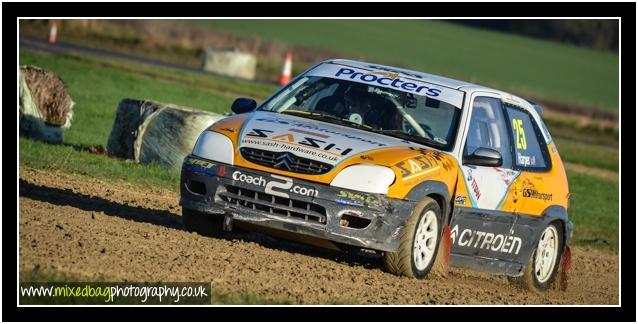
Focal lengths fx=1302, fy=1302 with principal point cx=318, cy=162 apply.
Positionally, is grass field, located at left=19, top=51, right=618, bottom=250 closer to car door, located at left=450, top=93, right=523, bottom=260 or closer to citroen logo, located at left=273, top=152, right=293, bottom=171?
car door, located at left=450, top=93, right=523, bottom=260

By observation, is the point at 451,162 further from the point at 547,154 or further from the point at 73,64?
the point at 73,64

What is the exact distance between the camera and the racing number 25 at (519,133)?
36.6ft

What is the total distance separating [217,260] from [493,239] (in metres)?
2.66

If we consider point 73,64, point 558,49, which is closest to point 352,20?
point 558,49

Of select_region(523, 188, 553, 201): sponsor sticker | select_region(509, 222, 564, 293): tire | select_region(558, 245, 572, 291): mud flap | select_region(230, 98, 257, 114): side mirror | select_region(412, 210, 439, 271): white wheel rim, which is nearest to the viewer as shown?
select_region(412, 210, 439, 271): white wheel rim

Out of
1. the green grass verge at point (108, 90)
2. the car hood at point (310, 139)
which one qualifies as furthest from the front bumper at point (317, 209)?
the green grass verge at point (108, 90)

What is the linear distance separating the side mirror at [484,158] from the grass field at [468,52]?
44.7 meters

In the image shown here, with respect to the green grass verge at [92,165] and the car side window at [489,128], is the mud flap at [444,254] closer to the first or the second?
the car side window at [489,128]

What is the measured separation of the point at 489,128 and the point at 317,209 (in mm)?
2171

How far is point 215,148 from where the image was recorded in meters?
9.73

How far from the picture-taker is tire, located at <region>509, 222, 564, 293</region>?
11.3 meters

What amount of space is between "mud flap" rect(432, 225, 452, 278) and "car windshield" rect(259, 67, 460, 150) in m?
0.67

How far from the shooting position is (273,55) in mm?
50031

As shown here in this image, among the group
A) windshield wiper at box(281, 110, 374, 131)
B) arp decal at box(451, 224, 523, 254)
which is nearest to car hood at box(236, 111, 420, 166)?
windshield wiper at box(281, 110, 374, 131)
